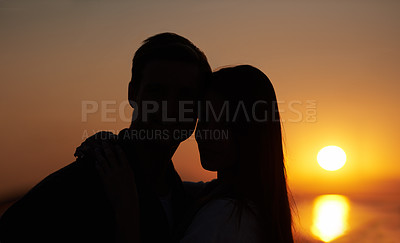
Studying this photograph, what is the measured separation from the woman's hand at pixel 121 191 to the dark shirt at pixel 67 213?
5cm

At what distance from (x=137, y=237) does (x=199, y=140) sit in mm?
979

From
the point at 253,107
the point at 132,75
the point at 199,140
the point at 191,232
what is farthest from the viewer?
the point at 132,75

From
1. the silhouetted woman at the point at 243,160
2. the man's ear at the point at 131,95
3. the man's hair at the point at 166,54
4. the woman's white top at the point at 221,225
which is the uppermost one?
the man's hair at the point at 166,54

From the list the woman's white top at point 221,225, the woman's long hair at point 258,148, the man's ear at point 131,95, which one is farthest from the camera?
the man's ear at point 131,95

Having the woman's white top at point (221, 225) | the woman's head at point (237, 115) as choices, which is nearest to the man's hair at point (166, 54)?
the woman's head at point (237, 115)

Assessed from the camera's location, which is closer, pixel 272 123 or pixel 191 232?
pixel 191 232

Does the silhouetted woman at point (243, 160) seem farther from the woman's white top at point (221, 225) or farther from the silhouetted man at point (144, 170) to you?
the silhouetted man at point (144, 170)

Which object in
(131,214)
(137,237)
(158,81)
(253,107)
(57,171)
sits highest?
(158,81)

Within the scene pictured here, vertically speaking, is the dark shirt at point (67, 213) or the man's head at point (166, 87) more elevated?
the man's head at point (166, 87)

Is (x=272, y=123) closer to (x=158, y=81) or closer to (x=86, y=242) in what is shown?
(x=158, y=81)

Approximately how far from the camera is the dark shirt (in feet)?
7.34

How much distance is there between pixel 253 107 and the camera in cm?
266

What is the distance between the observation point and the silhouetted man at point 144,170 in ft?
7.46

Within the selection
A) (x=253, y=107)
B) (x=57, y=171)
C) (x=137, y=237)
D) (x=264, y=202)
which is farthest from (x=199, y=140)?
(x=57, y=171)
